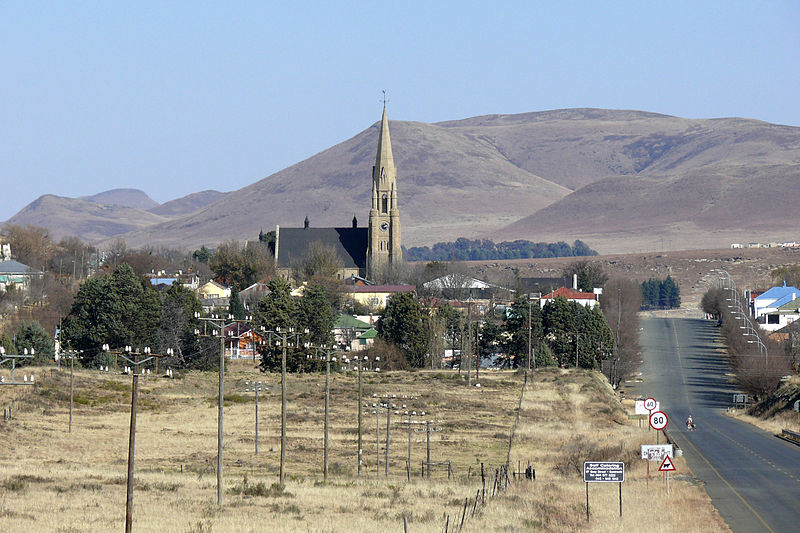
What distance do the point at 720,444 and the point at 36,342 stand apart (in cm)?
6529

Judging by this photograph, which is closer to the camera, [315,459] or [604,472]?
[604,472]

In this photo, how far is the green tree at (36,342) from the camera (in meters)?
110

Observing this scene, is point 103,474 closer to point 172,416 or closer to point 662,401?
point 172,416

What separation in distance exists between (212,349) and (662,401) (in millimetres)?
42521

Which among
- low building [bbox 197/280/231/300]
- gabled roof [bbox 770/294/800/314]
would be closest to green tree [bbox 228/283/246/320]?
low building [bbox 197/280/231/300]

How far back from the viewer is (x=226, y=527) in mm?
36219

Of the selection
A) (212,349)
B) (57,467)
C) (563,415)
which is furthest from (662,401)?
(57,467)

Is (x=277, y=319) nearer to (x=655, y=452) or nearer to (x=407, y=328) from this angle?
(x=407, y=328)

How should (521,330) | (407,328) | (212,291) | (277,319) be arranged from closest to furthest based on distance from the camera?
(277,319) → (521,330) → (407,328) → (212,291)

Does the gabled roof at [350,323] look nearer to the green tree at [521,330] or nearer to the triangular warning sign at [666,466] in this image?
the green tree at [521,330]

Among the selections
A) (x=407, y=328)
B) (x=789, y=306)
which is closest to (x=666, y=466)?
(x=407, y=328)

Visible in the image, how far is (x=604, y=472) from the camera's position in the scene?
39.3 meters

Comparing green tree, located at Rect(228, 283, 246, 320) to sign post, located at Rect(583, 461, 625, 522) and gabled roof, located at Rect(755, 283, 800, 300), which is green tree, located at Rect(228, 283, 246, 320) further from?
sign post, located at Rect(583, 461, 625, 522)

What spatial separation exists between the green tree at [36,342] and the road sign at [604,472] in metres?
→ 78.4
